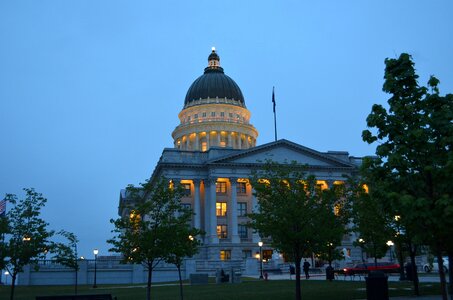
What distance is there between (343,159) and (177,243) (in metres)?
66.7

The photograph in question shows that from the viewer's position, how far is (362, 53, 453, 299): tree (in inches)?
555

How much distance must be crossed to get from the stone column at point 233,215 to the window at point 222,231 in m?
0.78

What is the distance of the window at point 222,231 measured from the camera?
83463 millimetres

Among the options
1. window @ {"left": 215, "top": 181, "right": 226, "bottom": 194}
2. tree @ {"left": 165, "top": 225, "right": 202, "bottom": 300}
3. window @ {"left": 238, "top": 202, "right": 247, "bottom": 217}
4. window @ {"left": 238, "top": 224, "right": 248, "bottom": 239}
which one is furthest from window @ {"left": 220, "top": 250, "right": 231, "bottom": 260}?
tree @ {"left": 165, "top": 225, "right": 202, "bottom": 300}

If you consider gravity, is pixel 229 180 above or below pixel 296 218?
above

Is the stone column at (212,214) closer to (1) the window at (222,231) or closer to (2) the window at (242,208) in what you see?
(1) the window at (222,231)

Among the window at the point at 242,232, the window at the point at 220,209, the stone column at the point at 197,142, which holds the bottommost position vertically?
the window at the point at 242,232

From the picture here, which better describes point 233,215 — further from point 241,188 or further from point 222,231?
point 241,188

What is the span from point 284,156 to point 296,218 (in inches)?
2365

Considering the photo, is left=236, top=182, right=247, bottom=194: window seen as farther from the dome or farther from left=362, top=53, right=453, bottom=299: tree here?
left=362, top=53, right=453, bottom=299: tree

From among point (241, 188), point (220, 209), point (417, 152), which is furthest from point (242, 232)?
point (417, 152)

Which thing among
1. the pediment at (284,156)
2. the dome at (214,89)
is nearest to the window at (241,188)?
the pediment at (284,156)

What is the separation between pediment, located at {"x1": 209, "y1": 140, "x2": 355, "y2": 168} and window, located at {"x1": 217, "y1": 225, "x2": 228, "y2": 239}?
35.0 ft

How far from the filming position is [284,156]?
85875 millimetres
